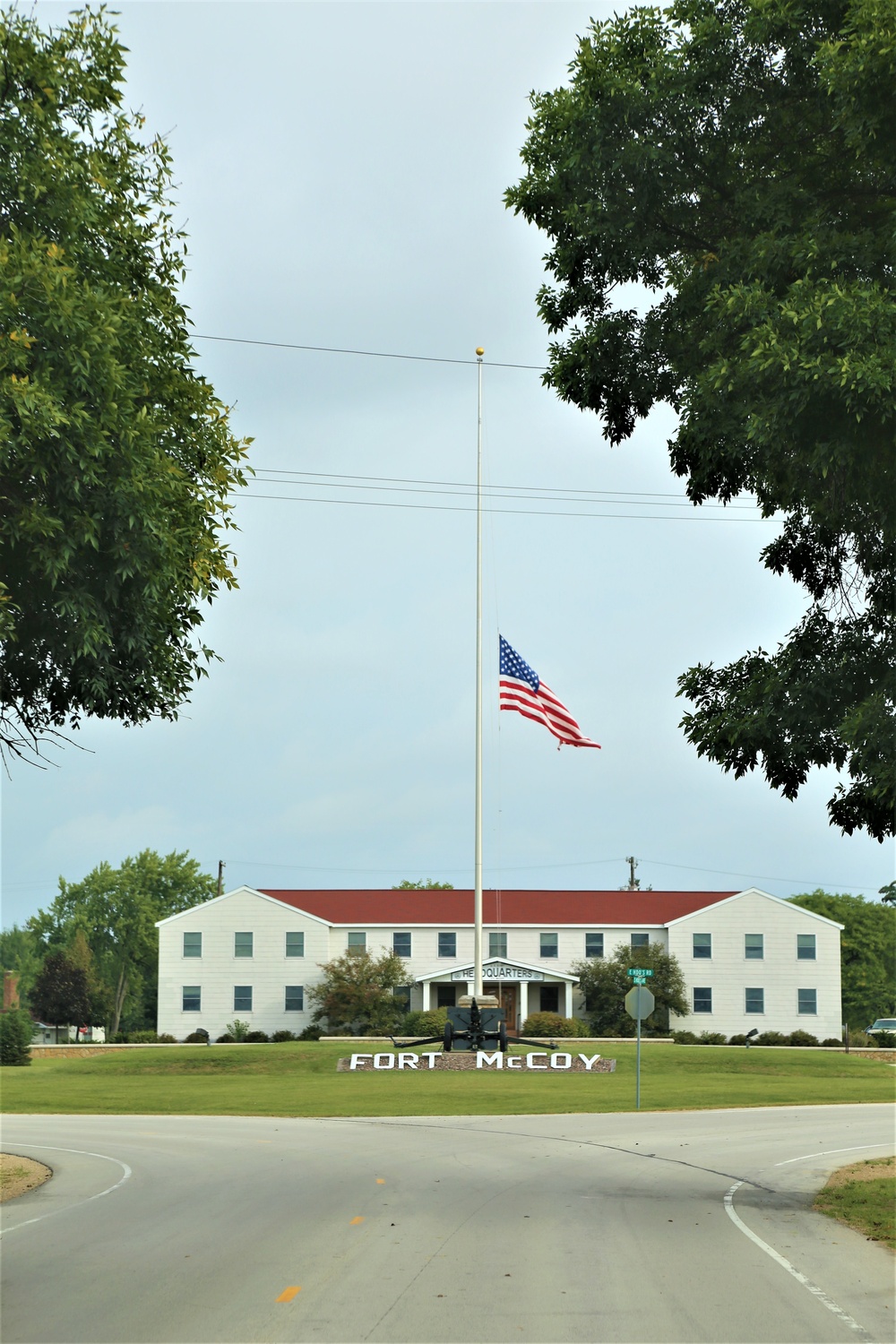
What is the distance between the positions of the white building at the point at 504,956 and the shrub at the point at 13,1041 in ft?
39.0

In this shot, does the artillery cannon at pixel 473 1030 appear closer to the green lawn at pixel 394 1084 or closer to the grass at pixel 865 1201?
the grass at pixel 865 1201

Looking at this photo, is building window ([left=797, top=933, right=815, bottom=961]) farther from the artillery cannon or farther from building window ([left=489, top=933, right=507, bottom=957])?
the artillery cannon

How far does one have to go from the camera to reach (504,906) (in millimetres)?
71688

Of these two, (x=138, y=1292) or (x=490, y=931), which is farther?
(x=490, y=931)

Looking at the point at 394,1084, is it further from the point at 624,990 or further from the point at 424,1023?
the point at 624,990

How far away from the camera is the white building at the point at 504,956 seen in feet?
218

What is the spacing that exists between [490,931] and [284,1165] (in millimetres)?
49155

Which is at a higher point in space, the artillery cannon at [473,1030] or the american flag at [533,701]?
the american flag at [533,701]

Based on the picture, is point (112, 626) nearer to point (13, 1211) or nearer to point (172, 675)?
point (172, 675)

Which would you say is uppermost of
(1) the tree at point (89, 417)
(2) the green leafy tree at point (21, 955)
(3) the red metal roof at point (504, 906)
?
(1) the tree at point (89, 417)

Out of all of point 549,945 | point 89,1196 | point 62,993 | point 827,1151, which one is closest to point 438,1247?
point 89,1196

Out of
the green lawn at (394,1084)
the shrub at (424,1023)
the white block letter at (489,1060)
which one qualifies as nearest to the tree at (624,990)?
the green lawn at (394,1084)

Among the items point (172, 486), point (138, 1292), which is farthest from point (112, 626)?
point (138, 1292)

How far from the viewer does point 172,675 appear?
13484 millimetres
